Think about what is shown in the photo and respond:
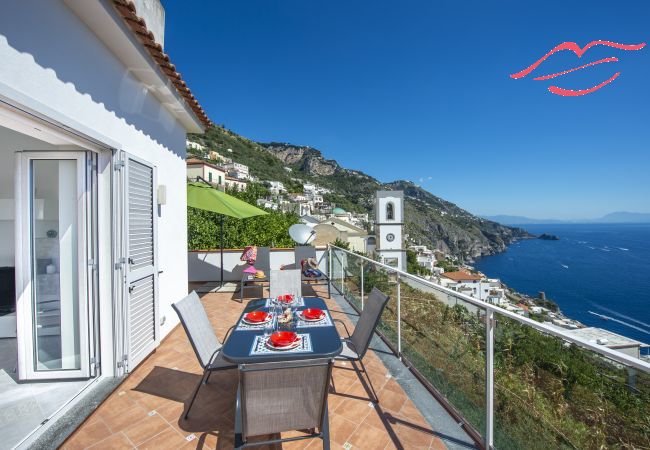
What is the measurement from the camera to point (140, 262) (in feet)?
11.0

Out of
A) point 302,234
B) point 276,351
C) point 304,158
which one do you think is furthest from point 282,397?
point 304,158

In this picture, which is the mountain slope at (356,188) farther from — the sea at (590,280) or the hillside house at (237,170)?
the sea at (590,280)

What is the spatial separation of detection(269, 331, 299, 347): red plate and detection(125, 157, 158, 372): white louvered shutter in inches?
69.6

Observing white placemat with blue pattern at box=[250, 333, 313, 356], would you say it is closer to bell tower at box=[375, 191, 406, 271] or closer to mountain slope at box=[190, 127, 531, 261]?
bell tower at box=[375, 191, 406, 271]

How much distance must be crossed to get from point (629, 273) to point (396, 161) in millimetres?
63943

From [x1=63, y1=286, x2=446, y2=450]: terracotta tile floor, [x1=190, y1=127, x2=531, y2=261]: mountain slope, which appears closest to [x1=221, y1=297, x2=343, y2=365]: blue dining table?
[x1=63, y1=286, x2=446, y2=450]: terracotta tile floor

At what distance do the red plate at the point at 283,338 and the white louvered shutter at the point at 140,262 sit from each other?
5.80 ft

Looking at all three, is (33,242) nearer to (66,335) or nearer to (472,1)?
(66,335)

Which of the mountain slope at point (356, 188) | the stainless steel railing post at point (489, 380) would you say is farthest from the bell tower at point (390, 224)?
the mountain slope at point (356, 188)

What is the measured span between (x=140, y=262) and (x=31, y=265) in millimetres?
888

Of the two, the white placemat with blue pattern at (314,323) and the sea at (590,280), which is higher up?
the white placemat with blue pattern at (314,323)

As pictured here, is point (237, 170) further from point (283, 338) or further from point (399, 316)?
point (283, 338)

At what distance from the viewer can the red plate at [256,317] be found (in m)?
2.68

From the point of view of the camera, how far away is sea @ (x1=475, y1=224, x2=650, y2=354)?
41.3 m
